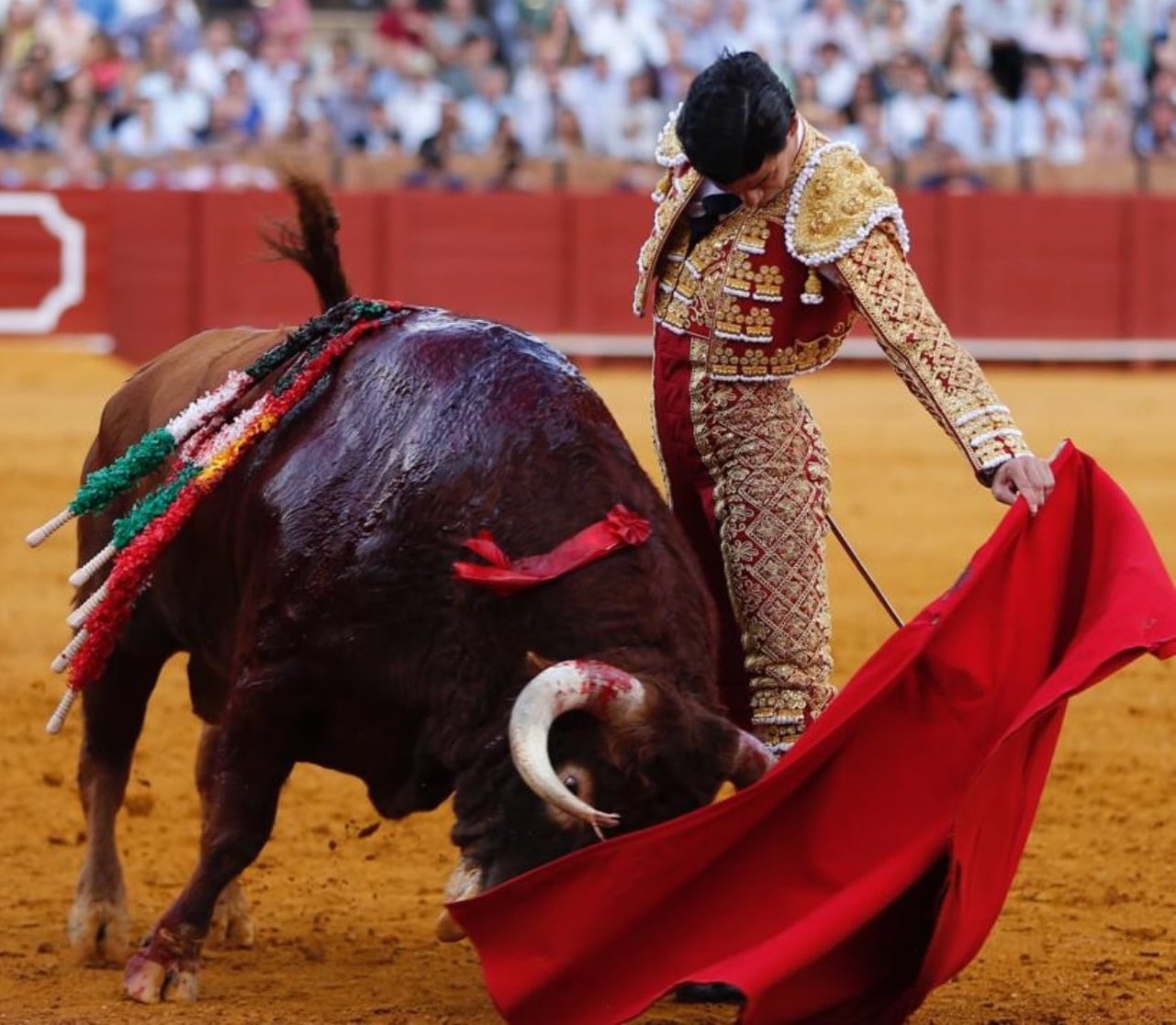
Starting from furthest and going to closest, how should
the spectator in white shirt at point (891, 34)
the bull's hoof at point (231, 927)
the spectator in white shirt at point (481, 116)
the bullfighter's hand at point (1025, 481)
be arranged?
1. the spectator in white shirt at point (891, 34)
2. the spectator in white shirt at point (481, 116)
3. the bull's hoof at point (231, 927)
4. the bullfighter's hand at point (1025, 481)

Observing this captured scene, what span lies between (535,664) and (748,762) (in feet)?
1.08

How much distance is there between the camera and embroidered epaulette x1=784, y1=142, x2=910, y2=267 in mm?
3570

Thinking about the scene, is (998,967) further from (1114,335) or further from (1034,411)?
(1114,335)

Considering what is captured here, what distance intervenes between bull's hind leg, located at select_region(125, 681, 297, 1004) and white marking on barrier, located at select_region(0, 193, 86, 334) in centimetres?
969

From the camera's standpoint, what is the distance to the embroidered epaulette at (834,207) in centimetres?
357

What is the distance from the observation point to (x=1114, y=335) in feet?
46.5

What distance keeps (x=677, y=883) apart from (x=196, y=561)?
1.16 metres

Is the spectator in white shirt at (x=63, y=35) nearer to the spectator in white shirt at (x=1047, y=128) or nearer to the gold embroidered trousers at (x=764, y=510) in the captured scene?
A: the spectator in white shirt at (x=1047, y=128)

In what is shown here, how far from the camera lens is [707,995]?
3.77m

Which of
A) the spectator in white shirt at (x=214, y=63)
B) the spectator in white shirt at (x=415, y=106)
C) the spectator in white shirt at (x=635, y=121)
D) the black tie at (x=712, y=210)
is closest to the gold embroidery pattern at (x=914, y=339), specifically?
the black tie at (x=712, y=210)

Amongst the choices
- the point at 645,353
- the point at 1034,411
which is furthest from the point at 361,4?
the point at 1034,411

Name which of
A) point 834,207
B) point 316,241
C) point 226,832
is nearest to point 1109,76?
point 316,241

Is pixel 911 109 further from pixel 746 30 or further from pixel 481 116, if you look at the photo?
pixel 481 116

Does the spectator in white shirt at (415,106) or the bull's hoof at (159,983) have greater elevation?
the spectator in white shirt at (415,106)
